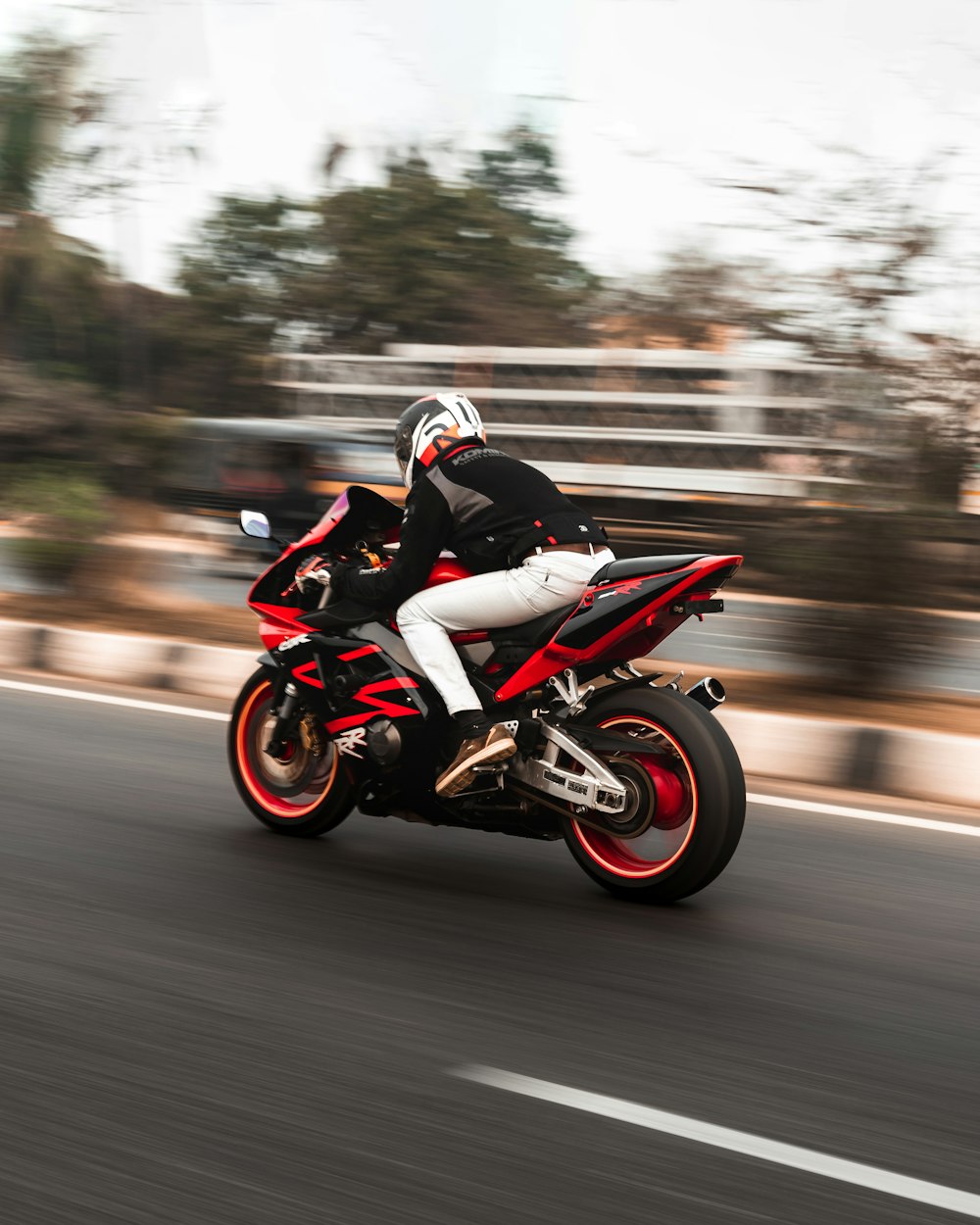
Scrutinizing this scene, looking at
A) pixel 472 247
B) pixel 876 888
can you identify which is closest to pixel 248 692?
pixel 876 888

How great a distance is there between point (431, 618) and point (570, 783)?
0.75 m

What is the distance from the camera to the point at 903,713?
8703 mm

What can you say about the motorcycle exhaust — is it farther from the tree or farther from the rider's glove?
the tree

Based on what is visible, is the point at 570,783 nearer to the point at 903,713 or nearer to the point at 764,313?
the point at 903,713

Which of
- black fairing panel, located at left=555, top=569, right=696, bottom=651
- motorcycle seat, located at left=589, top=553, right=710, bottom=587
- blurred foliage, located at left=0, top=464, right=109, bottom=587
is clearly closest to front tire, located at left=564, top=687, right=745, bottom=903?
black fairing panel, located at left=555, top=569, right=696, bottom=651

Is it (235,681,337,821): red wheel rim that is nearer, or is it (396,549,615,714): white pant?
(396,549,615,714): white pant

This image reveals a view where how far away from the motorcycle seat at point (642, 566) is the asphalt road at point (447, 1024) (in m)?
1.09

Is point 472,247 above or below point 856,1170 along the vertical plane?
above

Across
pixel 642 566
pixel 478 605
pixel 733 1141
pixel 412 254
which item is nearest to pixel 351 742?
pixel 478 605

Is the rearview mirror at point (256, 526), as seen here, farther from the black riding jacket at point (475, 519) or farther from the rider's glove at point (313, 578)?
the black riding jacket at point (475, 519)

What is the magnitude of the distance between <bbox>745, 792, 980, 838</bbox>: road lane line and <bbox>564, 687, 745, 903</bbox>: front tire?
1.73 metres

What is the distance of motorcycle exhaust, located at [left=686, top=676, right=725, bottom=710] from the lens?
5195mm

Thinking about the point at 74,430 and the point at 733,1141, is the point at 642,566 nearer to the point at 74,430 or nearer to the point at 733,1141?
the point at 733,1141

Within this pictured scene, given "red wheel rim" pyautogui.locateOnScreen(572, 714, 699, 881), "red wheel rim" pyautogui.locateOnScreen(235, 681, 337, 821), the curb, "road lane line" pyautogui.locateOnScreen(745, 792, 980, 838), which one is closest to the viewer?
"red wheel rim" pyautogui.locateOnScreen(572, 714, 699, 881)
